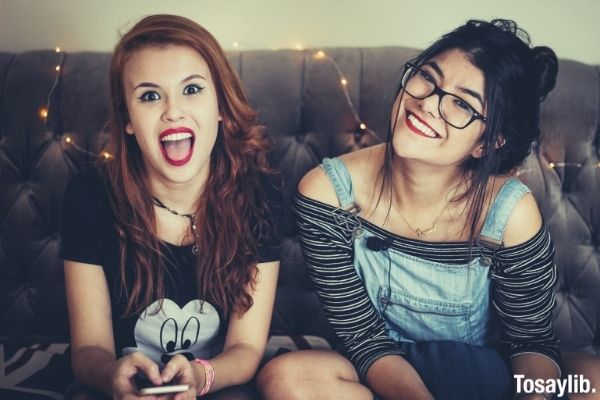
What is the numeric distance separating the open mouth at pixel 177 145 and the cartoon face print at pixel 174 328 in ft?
0.94

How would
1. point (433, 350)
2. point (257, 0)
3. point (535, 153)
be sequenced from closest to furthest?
point (433, 350) < point (535, 153) < point (257, 0)

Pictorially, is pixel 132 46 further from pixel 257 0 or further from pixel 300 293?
pixel 300 293

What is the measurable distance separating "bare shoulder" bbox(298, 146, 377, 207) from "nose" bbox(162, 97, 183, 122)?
28 centimetres

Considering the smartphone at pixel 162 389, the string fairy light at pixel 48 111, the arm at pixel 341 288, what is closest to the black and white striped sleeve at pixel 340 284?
the arm at pixel 341 288

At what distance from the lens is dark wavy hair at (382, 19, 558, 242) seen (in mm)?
941

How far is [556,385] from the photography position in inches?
39.8

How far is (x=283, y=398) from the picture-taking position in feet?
3.23

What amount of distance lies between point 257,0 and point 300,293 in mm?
771

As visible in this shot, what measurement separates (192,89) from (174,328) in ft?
1.54

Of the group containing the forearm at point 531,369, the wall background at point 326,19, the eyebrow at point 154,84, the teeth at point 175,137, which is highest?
the wall background at point 326,19

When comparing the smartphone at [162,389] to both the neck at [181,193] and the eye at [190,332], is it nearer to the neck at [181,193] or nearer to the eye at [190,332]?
the eye at [190,332]

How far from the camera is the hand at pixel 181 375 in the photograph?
2.89ft

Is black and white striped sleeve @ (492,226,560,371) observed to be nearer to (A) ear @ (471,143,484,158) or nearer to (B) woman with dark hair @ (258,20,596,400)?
(B) woman with dark hair @ (258,20,596,400)

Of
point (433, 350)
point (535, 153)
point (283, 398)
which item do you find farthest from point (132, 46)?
point (535, 153)
